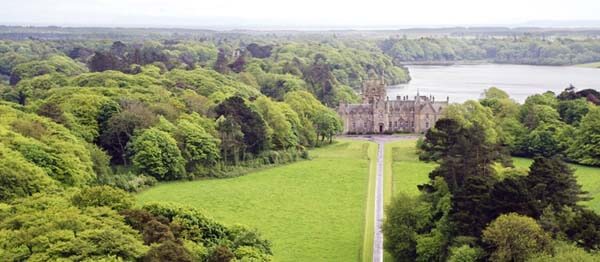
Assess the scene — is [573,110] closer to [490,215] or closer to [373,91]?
[373,91]

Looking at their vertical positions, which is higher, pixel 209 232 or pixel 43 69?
pixel 43 69

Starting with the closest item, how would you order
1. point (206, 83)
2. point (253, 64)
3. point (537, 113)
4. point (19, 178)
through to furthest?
point (19, 178) < point (537, 113) < point (206, 83) < point (253, 64)

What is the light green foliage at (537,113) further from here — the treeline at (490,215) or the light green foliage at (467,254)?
the light green foliage at (467,254)

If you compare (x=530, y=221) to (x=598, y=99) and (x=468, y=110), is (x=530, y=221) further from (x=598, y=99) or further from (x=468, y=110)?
(x=598, y=99)

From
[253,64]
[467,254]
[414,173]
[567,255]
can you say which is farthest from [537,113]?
[253,64]

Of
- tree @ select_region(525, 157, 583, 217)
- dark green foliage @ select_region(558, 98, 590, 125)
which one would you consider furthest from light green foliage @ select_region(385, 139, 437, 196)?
dark green foliage @ select_region(558, 98, 590, 125)

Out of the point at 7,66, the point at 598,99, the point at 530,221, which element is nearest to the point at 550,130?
the point at 598,99

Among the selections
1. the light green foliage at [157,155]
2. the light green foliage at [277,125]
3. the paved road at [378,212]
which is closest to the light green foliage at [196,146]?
the light green foliage at [157,155]
